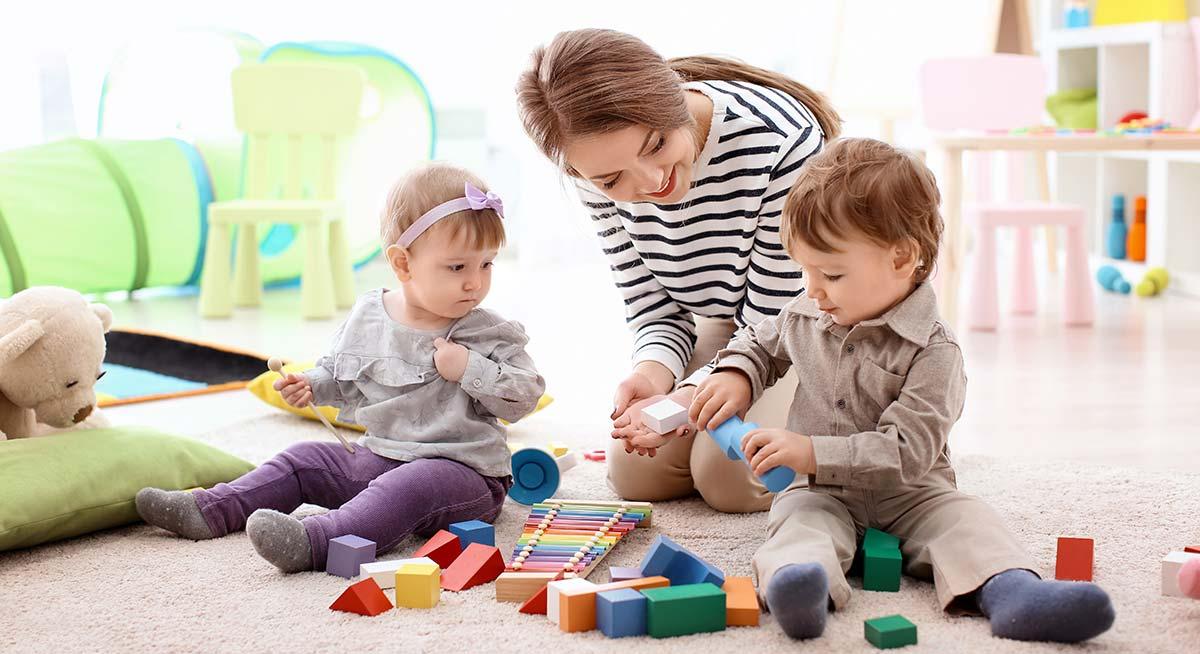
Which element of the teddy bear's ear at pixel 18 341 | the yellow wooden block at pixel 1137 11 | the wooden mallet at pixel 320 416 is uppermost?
the yellow wooden block at pixel 1137 11

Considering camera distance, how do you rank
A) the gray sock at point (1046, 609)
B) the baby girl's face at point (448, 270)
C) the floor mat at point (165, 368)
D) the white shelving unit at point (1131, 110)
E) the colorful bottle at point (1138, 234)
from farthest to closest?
1. the colorful bottle at point (1138, 234)
2. the white shelving unit at point (1131, 110)
3. the floor mat at point (165, 368)
4. the baby girl's face at point (448, 270)
5. the gray sock at point (1046, 609)

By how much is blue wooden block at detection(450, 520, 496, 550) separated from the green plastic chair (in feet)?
6.51

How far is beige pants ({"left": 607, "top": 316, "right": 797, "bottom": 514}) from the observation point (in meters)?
1.60

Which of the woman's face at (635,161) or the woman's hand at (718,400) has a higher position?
the woman's face at (635,161)

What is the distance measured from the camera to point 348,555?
1348 millimetres

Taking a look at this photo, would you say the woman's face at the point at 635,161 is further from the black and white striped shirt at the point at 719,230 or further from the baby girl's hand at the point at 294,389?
the baby girl's hand at the point at 294,389

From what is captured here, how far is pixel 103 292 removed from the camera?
3609 mm

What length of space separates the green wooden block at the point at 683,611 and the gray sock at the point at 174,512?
0.60m

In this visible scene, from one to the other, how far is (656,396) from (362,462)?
370 millimetres

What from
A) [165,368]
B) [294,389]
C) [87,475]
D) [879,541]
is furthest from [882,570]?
[165,368]

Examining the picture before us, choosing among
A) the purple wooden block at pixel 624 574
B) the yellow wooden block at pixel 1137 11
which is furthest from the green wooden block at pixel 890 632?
the yellow wooden block at pixel 1137 11

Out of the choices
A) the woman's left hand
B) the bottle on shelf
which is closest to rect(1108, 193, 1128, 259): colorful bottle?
the bottle on shelf

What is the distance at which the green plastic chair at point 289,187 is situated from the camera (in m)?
3.37

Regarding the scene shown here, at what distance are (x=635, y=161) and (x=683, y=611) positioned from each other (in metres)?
0.51
